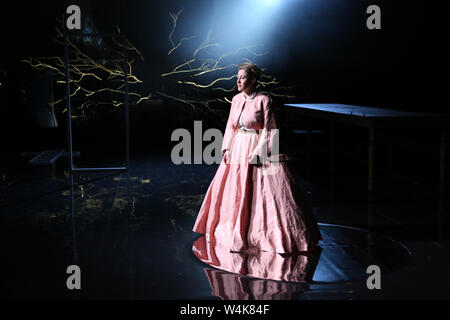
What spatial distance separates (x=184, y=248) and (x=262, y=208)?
62 cm

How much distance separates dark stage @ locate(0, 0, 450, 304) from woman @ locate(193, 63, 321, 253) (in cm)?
14

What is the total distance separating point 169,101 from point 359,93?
11.5 feet

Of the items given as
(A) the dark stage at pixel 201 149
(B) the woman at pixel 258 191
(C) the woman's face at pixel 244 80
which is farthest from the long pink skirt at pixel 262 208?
(C) the woman's face at pixel 244 80

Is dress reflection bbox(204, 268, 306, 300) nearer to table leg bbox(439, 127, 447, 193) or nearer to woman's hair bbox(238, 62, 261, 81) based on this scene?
woman's hair bbox(238, 62, 261, 81)

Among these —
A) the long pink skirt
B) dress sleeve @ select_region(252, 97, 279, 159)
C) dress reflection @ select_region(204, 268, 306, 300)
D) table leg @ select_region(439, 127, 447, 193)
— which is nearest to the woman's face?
dress sleeve @ select_region(252, 97, 279, 159)

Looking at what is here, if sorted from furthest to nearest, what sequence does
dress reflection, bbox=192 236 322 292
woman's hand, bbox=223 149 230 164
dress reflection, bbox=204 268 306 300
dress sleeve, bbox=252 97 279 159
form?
woman's hand, bbox=223 149 230 164
dress sleeve, bbox=252 97 279 159
dress reflection, bbox=192 236 322 292
dress reflection, bbox=204 268 306 300

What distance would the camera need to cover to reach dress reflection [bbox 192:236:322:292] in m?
2.63

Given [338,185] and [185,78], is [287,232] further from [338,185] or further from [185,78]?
[185,78]

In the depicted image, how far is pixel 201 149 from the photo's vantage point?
8.76 m

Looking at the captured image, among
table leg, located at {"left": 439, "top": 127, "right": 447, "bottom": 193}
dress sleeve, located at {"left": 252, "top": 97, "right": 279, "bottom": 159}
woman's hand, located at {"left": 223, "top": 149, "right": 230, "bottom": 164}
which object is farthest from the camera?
table leg, located at {"left": 439, "top": 127, "right": 447, "bottom": 193}

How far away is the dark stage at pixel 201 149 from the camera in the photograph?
Result: 2861mm

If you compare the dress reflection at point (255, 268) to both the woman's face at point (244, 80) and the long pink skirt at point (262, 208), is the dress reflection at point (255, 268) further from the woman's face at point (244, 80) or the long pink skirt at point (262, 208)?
the woman's face at point (244, 80)

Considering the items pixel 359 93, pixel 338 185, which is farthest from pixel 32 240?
pixel 359 93

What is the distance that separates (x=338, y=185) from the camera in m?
5.56
